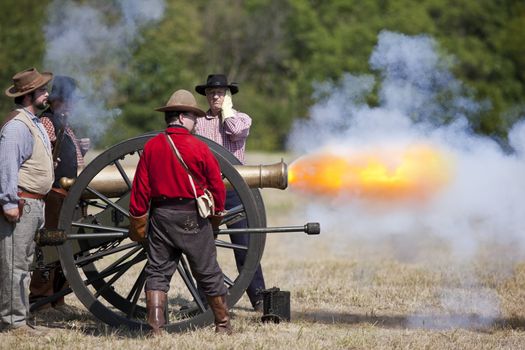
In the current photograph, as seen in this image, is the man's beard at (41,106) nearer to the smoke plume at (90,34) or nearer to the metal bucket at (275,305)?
the metal bucket at (275,305)

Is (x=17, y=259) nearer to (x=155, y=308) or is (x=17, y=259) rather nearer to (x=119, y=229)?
(x=119, y=229)

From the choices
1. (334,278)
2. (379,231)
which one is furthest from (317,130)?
(334,278)

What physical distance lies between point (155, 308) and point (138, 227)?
1.76ft

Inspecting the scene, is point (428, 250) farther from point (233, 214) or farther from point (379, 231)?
point (233, 214)

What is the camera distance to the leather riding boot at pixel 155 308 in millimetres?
6137

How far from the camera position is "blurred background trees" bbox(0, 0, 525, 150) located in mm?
26984

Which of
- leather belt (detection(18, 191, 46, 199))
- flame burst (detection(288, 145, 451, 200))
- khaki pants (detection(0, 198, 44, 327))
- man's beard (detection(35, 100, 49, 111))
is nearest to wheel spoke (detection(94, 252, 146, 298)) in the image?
khaki pants (detection(0, 198, 44, 327))

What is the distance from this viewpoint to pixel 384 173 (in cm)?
805

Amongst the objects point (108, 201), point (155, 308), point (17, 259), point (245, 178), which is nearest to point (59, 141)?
point (108, 201)

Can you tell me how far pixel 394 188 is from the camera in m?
8.14

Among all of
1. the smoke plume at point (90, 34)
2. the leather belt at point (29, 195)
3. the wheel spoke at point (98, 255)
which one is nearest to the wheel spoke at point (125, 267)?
the wheel spoke at point (98, 255)

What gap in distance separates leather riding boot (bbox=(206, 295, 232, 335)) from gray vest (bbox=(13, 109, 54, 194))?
136 centimetres

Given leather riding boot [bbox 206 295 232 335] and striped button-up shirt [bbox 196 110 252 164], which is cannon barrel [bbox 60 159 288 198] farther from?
leather riding boot [bbox 206 295 232 335]

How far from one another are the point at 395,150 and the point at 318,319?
1885mm
